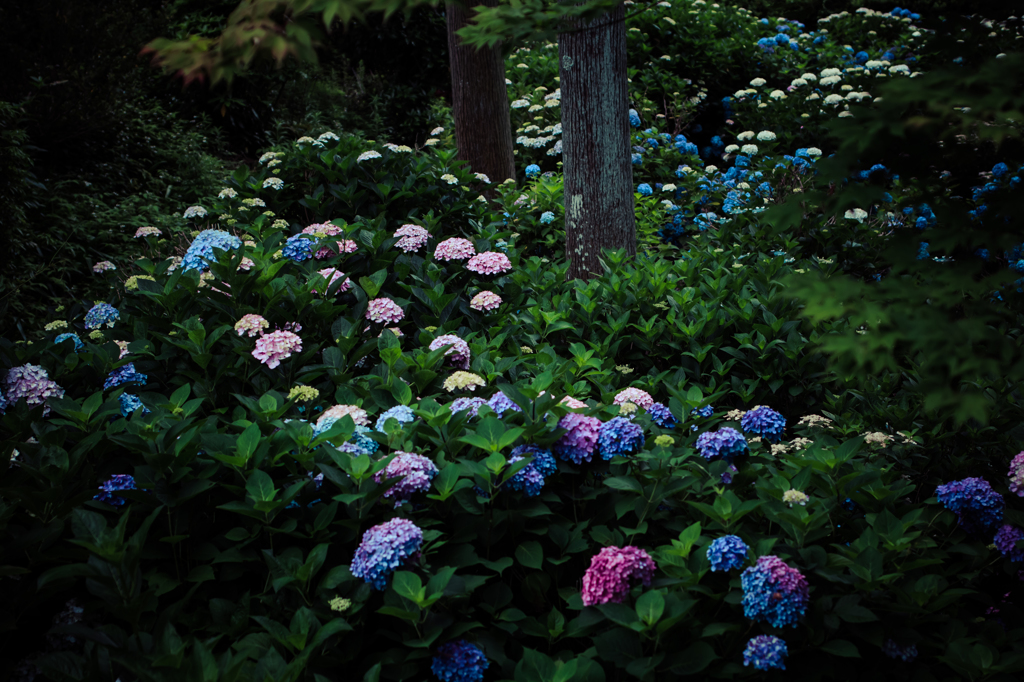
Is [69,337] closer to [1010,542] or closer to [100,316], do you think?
[100,316]

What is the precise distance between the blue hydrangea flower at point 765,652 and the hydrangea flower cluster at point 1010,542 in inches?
34.2

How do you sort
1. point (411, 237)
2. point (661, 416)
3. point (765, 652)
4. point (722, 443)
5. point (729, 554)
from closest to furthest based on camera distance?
point (765, 652)
point (729, 554)
point (722, 443)
point (661, 416)
point (411, 237)

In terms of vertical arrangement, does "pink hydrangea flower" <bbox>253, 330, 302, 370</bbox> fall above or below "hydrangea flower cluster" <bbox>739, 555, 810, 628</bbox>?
above

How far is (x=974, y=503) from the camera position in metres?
2.09

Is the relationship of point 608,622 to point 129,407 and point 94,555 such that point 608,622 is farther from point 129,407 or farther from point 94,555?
point 129,407

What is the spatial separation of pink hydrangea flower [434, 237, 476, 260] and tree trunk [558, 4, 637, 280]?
106cm

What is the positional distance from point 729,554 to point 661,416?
0.69 meters

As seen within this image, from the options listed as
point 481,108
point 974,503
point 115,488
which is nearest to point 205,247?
point 115,488

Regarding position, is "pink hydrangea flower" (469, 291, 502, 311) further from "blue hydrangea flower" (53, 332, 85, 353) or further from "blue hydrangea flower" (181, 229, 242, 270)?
"blue hydrangea flower" (53, 332, 85, 353)

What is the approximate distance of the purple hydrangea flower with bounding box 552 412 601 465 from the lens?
204 centimetres

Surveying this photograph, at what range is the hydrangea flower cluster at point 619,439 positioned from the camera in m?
2.05

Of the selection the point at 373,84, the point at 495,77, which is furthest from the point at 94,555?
the point at 373,84

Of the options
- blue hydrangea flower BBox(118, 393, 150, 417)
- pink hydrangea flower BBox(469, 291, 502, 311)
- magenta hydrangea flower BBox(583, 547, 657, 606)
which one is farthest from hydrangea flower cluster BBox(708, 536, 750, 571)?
blue hydrangea flower BBox(118, 393, 150, 417)

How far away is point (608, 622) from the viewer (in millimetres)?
1851
